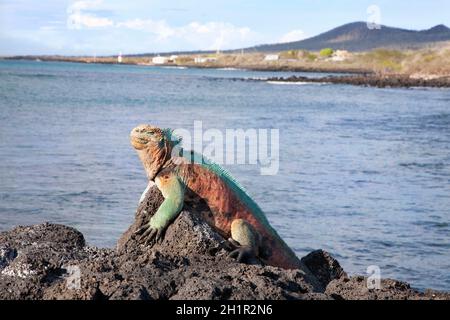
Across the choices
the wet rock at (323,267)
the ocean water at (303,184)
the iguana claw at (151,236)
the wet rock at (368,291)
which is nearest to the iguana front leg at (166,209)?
the iguana claw at (151,236)

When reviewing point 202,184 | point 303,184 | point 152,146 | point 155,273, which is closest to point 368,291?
point 155,273

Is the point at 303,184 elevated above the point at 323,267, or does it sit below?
below

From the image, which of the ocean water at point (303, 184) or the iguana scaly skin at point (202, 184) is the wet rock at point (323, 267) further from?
the ocean water at point (303, 184)

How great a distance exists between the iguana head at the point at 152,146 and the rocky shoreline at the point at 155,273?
0.27 m

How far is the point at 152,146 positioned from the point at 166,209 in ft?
1.82

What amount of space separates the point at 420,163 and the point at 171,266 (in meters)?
16.0

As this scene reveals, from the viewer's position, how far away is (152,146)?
21.0 ft

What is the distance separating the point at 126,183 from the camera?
14.7 meters

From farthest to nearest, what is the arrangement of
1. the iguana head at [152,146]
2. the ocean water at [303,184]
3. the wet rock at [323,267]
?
the ocean water at [303,184] → the wet rock at [323,267] → the iguana head at [152,146]

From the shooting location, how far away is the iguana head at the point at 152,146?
20.9 feet

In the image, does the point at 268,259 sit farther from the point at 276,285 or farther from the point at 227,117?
the point at 227,117

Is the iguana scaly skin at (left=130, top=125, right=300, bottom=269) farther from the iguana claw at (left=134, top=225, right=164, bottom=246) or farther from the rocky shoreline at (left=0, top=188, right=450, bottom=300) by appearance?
the rocky shoreline at (left=0, top=188, right=450, bottom=300)

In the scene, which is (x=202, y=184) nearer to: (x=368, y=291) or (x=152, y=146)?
(x=152, y=146)

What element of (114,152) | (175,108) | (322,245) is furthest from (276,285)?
(175,108)
